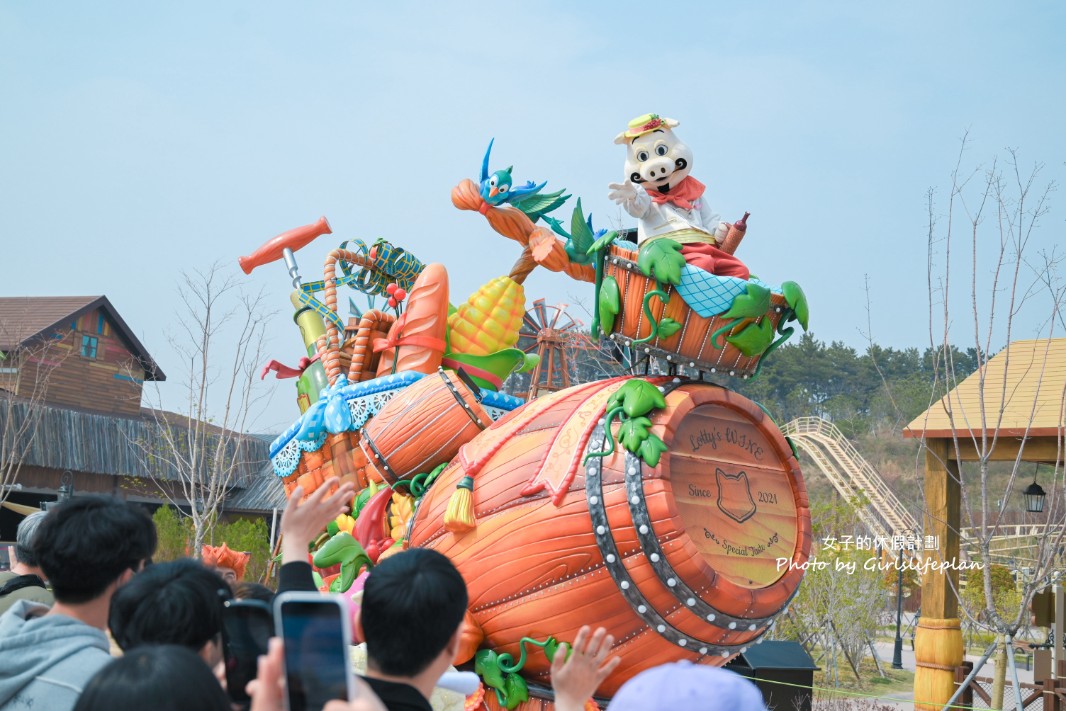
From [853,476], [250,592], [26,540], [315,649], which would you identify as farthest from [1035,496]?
[853,476]

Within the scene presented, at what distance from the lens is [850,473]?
2597cm

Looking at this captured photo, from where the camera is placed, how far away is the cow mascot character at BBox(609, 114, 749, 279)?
498cm

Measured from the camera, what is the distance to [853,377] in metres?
41.4

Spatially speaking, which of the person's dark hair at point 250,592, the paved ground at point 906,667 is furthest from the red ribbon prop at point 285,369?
the paved ground at point 906,667

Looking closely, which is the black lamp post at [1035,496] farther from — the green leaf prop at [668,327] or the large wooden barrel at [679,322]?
the green leaf prop at [668,327]

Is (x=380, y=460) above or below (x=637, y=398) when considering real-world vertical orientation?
below

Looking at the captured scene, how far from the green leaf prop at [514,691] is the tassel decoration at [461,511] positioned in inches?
26.3

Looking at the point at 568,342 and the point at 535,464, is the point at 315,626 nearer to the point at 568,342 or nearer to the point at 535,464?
the point at 535,464

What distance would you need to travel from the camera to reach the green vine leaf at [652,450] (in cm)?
429

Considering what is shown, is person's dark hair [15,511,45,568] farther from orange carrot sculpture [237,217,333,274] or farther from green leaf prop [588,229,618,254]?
orange carrot sculpture [237,217,333,274]

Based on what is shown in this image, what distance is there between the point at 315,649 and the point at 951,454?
7927 millimetres

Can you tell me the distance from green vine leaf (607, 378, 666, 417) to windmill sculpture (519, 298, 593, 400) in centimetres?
518

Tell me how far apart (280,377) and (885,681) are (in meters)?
11.3

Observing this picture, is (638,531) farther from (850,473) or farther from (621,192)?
(850,473)
